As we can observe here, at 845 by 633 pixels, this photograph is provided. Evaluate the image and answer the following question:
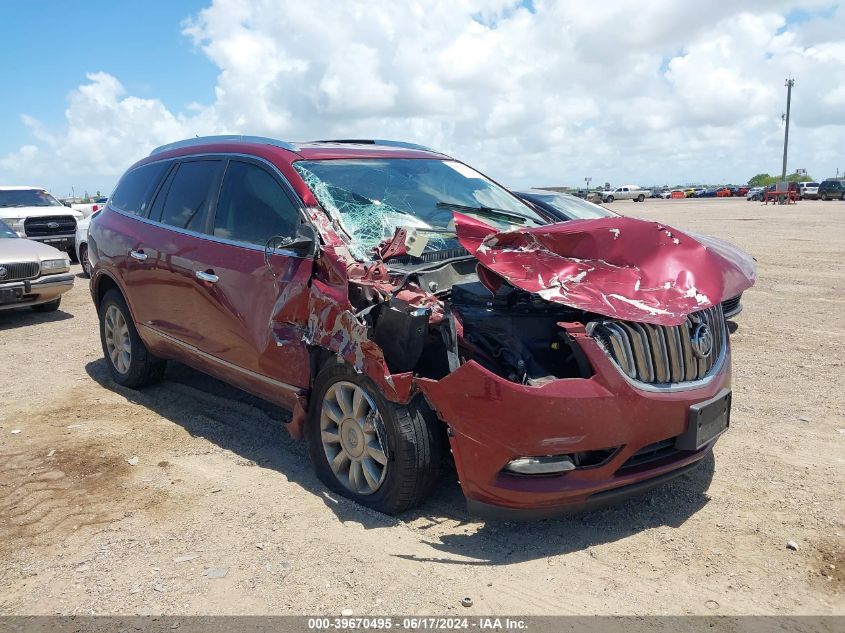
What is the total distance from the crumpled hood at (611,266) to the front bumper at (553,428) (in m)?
0.29

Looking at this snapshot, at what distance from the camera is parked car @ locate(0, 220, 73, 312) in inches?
358

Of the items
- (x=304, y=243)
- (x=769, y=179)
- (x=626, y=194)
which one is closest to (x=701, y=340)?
(x=304, y=243)

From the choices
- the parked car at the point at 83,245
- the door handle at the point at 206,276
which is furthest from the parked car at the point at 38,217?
the door handle at the point at 206,276

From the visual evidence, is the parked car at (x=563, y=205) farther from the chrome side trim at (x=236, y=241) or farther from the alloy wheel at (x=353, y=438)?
the alloy wheel at (x=353, y=438)

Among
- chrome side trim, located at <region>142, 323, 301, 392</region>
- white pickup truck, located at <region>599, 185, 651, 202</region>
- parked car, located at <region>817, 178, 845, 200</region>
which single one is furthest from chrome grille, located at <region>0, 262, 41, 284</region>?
white pickup truck, located at <region>599, 185, 651, 202</region>

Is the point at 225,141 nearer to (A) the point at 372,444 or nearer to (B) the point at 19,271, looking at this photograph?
(A) the point at 372,444

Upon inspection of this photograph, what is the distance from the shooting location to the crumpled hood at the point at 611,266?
3.23 metres

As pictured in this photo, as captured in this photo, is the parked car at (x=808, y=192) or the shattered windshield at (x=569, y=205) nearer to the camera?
the shattered windshield at (x=569, y=205)

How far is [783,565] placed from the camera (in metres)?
3.14

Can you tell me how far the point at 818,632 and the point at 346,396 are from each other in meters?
2.29

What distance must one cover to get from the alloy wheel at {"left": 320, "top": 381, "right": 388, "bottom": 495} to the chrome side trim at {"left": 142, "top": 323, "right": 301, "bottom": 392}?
1.08 feet

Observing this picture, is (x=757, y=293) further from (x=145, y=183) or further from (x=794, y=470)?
(x=145, y=183)

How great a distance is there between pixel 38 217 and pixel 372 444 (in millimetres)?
15444

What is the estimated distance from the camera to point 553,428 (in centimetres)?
304
